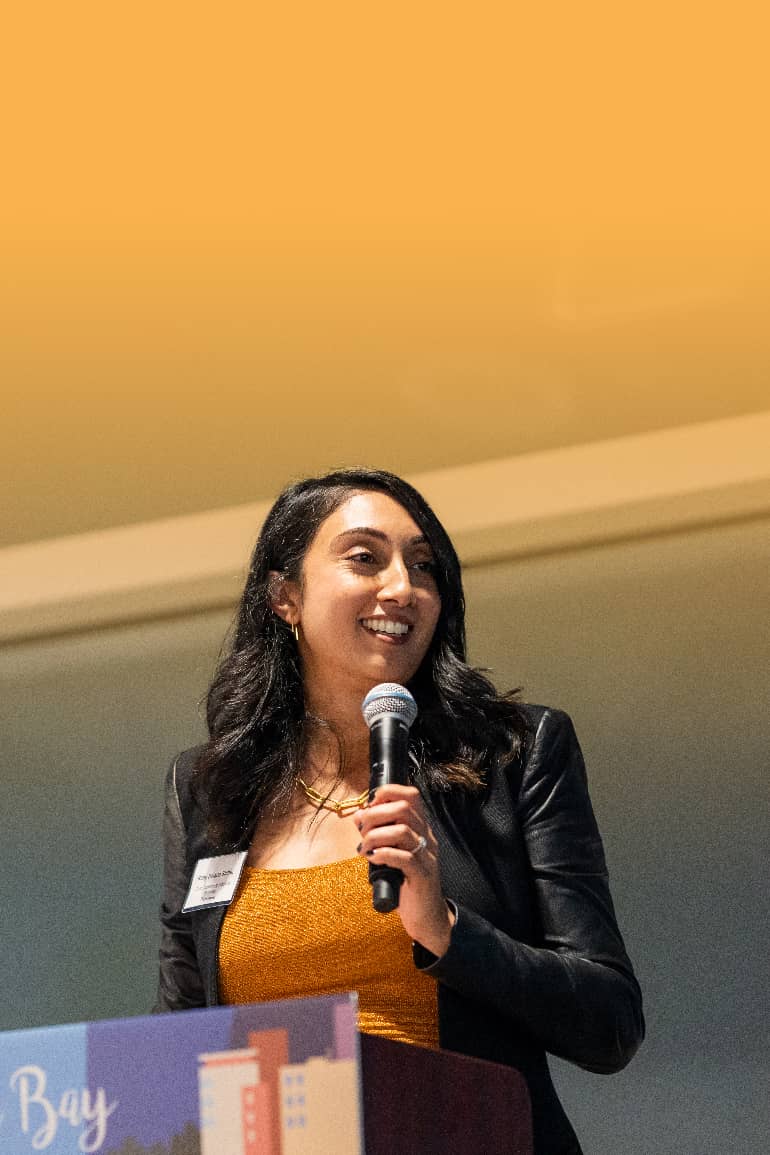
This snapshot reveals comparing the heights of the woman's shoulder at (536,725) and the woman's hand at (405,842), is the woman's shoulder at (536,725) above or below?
above

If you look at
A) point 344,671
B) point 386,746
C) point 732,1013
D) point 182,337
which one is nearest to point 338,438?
point 182,337

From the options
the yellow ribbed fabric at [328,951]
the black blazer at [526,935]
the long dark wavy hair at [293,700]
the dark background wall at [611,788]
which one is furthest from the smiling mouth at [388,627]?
the dark background wall at [611,788]

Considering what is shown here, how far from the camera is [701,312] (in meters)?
3.17

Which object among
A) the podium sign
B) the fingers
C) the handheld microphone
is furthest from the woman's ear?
the podium sign

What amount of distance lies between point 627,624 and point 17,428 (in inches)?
51.5

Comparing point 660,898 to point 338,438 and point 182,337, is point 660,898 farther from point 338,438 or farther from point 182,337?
point 182,337

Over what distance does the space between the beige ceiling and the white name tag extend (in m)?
1.17

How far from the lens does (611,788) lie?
3027mm

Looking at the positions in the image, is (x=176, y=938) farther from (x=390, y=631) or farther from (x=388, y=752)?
(x=388, y=752)

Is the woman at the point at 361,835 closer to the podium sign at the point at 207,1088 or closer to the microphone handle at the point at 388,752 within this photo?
the microphone handle at the point at 388,752

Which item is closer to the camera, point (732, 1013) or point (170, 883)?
point (170, 883)

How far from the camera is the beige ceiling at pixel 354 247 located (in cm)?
316

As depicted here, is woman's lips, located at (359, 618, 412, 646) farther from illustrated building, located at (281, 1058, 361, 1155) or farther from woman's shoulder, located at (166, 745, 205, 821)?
illustrated building, located at (281, 1058, 361, 1155)

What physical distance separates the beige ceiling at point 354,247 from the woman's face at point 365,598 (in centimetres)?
84
